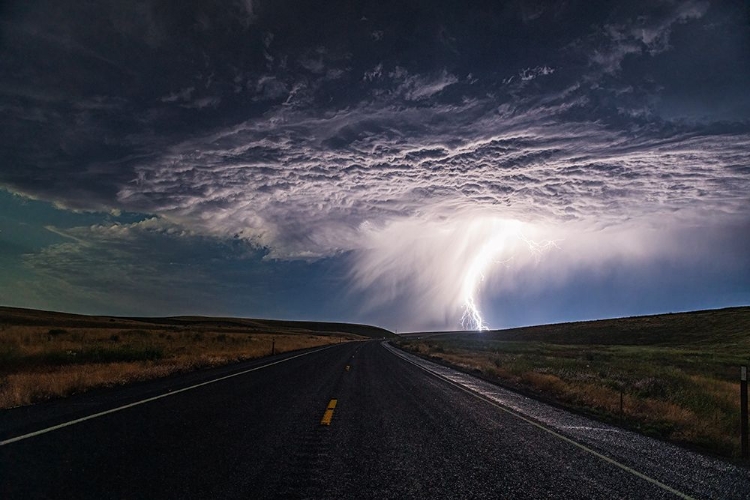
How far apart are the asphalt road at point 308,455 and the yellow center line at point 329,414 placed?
0.08 metres

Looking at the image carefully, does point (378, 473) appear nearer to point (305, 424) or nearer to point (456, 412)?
point (305, 424)

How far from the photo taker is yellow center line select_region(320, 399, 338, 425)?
917cm

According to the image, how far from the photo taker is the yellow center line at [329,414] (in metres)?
9.17

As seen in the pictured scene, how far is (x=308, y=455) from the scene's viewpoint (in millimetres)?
6680

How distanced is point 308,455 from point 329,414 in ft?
11.2

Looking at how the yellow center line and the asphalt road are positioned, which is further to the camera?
the yellow center line

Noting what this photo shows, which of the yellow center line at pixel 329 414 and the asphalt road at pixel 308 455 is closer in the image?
the asphalt road at pixel 308 455

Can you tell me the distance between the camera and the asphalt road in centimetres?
531

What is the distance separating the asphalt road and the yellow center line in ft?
0.28

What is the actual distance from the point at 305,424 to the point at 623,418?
8.36 m

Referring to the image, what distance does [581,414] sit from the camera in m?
12.4

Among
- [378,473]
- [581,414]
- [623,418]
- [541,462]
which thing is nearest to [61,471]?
[378,473]

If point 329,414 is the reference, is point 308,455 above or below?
above

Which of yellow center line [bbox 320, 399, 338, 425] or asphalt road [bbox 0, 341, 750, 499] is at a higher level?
asphalt road [bbox 0, 341, 750, 499]
